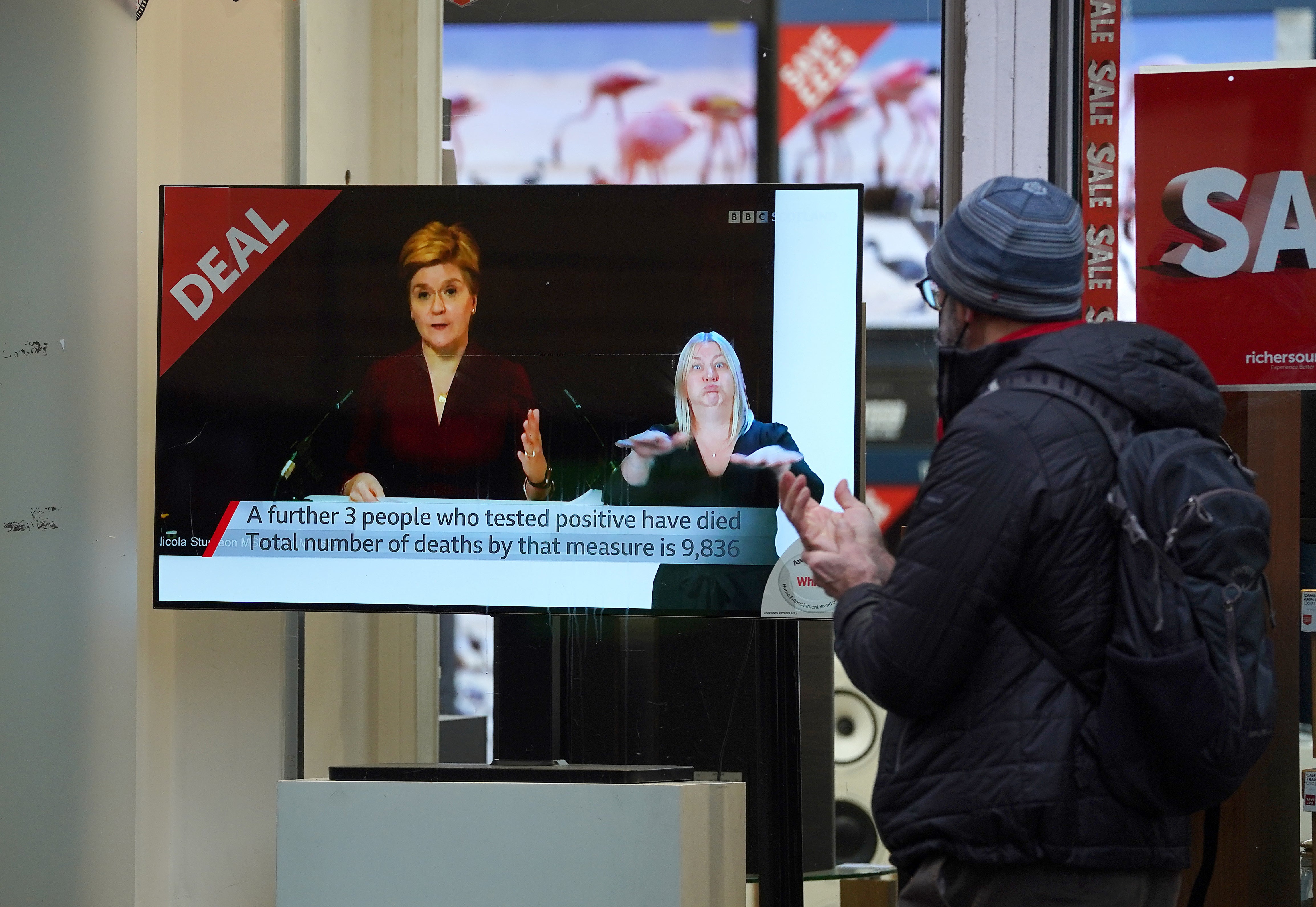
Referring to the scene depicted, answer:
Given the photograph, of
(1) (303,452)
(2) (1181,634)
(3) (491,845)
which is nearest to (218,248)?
(1) (303,452)

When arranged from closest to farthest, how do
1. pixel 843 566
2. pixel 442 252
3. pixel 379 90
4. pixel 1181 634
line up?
pixel 1181 634, pixel 843 566, pixel 442 252, pixel 379 90

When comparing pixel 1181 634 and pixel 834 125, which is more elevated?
pixel 834 125

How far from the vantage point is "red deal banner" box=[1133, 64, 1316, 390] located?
2709mm

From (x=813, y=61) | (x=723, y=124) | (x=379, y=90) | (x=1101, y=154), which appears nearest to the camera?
(x=1101, y=154)

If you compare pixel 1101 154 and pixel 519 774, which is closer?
pixel 519 774

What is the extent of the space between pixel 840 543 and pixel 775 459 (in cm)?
87

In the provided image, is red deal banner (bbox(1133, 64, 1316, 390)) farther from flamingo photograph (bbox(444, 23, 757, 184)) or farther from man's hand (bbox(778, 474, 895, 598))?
man's hand (bbox(778, 474, 895, 598))

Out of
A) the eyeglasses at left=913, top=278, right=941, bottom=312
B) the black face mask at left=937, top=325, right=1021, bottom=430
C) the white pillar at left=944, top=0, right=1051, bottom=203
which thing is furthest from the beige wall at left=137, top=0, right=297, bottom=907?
the black face mask at left=937, top=325, right=1021, bottom=430

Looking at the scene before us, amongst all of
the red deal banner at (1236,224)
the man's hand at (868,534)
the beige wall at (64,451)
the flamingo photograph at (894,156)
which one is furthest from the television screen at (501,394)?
the man's hand at (868,534)

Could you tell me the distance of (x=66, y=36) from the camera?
103 inches

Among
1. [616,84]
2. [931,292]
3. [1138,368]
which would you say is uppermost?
[616,84]

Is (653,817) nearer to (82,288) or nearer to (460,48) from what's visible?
(82,288)

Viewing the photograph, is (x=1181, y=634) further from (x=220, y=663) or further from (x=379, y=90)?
(x=379, y=90)
